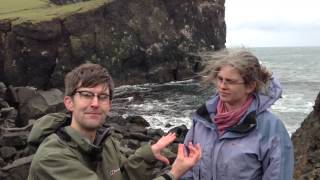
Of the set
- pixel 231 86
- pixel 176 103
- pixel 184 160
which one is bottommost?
pixel 176 103

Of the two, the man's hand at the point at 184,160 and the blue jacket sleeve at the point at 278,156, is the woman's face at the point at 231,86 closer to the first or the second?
the blue jacket sleeve at the point at 278,156

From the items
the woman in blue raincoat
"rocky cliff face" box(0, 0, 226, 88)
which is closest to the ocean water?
"rocky cliff face" box(0, 0, 226, 88)

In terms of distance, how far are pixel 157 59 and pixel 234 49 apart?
63.6 m

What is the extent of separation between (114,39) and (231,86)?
6256 cm

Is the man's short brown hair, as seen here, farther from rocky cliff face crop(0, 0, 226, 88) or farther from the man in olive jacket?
rocky cliff face crop(0, 0, 226, 88)

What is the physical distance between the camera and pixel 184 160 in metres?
4.57

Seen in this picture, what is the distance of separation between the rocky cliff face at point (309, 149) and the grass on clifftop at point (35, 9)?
51.4m

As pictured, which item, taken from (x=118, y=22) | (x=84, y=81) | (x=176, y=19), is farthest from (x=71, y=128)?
(x=176, y=19)

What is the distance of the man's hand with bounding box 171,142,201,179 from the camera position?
4527 mm

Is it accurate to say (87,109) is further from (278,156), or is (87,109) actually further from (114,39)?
(114,39)

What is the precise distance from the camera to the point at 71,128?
4293 mm

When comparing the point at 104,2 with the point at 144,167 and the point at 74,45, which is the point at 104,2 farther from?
the point at 144,167

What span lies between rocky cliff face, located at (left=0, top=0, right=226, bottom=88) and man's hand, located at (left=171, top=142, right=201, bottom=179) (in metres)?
49.5

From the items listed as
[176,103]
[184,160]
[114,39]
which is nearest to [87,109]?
[184,160]
